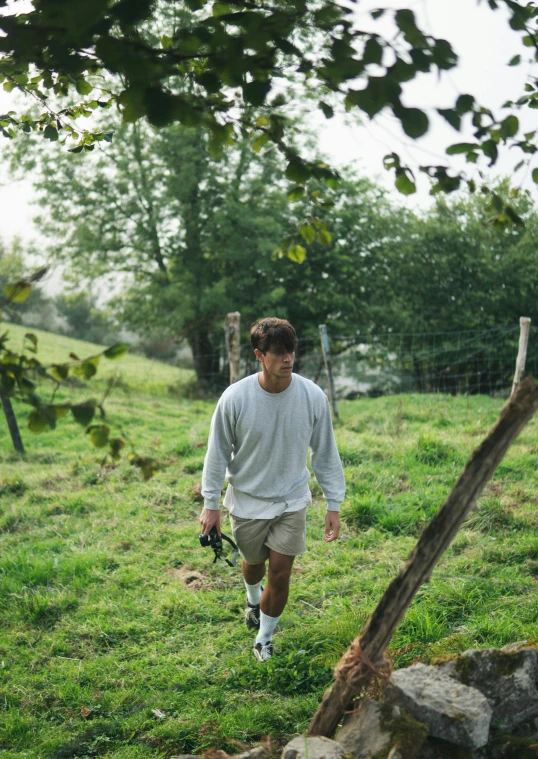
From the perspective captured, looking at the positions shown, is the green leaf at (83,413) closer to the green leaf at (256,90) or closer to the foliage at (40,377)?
the foliage at (40,377)

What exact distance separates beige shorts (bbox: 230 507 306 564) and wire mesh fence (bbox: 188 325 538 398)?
52.9ft

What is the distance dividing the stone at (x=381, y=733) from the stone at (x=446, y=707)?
68 millimetres

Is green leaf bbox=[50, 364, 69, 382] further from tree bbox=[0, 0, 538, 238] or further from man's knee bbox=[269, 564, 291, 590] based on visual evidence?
man's knee bbox=[269, 564, 291, 590]

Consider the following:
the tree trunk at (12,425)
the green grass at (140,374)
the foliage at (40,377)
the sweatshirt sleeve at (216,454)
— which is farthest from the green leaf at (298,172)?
the green grass at (140,374)

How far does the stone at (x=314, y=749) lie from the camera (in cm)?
302

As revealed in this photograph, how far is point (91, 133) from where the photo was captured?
505cm

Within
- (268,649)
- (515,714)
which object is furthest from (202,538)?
(515,714)

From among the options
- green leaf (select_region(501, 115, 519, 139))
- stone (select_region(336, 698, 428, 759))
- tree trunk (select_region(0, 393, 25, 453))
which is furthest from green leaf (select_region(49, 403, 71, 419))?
tree trunk (select_region(0, 393, 25, 453))

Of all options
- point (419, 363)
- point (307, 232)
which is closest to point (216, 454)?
point (307, 232)

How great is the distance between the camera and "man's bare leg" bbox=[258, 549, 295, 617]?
188 inches

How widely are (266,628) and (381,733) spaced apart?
1919 mm

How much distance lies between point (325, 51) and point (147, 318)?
81.7 ft

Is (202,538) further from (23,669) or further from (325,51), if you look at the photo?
(325,51)

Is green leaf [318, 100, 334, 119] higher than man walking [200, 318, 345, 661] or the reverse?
higher
